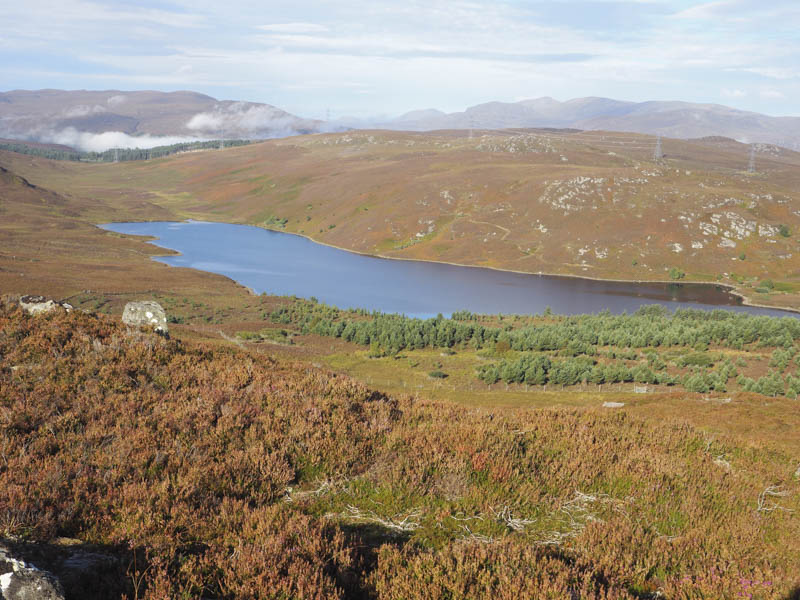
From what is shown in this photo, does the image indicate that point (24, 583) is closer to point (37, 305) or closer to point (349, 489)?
point (349, 489)

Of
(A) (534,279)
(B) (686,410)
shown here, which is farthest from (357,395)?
(A) (534,279)

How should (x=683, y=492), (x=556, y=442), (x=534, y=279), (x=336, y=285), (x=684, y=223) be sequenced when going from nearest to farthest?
(x=683, y=492)
(x=556, y=442)
(x=336, y=285)
(x=534, y=279)
(x=684, y=223)

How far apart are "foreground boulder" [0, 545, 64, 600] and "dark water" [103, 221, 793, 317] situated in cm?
7006

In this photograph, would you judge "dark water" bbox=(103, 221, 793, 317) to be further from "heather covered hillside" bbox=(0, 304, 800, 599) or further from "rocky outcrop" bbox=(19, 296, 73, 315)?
"heather covered hillside" bbox=(0, 304, 800, 599)

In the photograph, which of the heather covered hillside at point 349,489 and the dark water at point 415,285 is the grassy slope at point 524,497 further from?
the dark water at point 415,285

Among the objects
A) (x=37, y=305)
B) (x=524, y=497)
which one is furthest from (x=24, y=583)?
(x=37, y=305)

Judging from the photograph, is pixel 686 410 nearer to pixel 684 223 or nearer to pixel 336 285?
pixel 336 285

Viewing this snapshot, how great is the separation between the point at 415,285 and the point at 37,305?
264ft

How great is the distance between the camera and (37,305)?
42.8 ft

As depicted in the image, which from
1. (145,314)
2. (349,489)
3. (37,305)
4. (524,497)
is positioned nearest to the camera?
(349,489)

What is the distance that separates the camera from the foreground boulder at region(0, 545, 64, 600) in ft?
11.9

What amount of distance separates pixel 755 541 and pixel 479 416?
15.1ft

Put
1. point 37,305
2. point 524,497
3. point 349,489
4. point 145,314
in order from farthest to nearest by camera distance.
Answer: point 145,314 < point 37,305 < point 524,497 < point 349,489

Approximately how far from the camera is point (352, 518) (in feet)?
20.5
